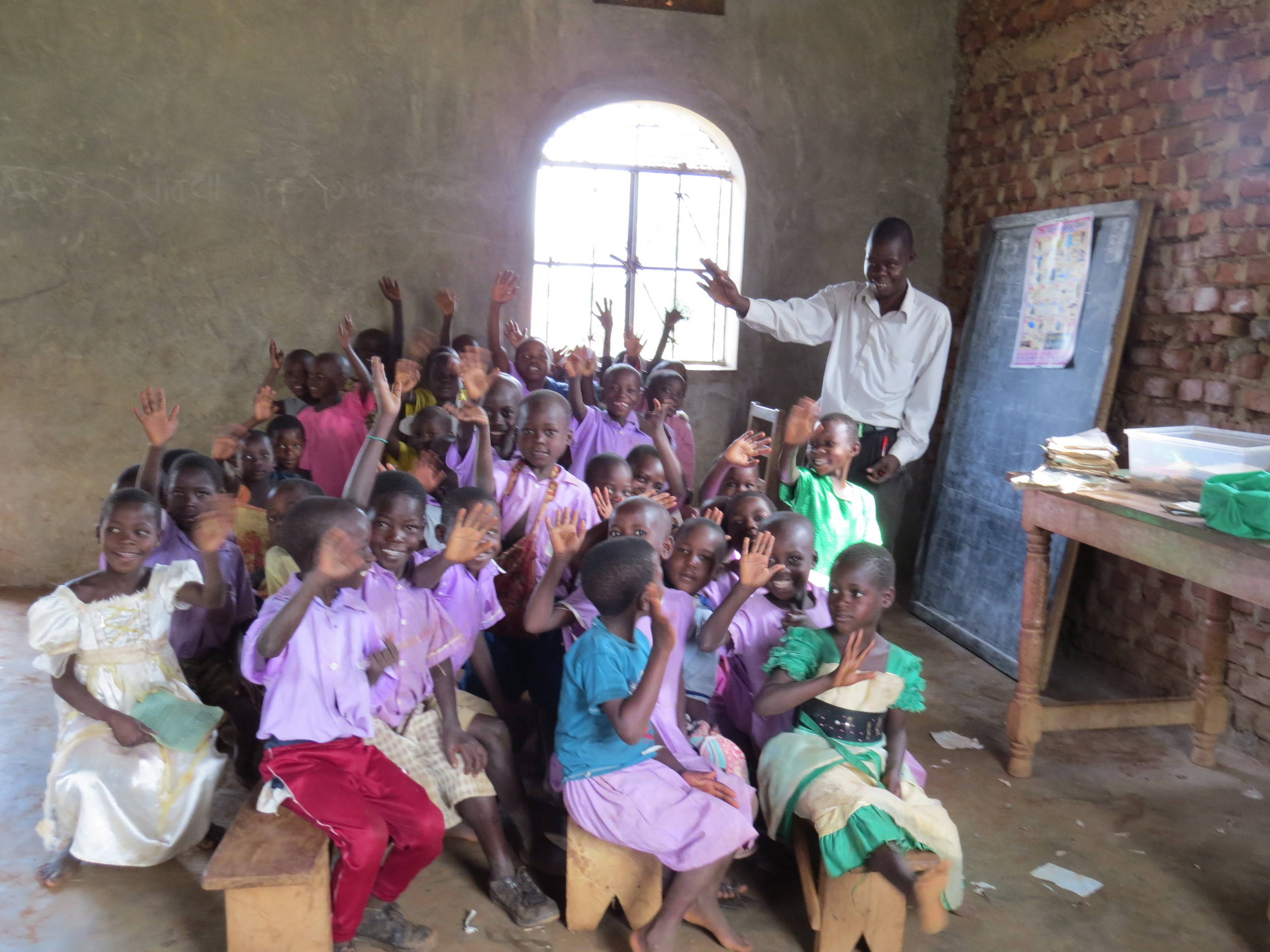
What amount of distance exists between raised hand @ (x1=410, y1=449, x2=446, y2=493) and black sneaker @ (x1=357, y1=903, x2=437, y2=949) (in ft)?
4.56

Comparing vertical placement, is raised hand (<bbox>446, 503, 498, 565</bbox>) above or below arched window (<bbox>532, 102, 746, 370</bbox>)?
below

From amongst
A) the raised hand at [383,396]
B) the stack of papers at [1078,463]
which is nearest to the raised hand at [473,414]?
the raised hand at [383,396]

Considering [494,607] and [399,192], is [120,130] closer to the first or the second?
[399,192]

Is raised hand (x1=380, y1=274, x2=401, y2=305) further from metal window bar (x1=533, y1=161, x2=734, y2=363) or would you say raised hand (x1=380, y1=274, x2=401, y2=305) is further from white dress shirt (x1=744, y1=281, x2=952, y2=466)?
white dress shirt (x1=744, y1=281, x2=952, y2=466)

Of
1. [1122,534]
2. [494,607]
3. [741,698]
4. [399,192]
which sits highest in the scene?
[399,192]

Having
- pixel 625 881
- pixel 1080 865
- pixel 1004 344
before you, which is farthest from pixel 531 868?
pixel 1004 344

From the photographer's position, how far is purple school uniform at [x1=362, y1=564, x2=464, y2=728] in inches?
93.8

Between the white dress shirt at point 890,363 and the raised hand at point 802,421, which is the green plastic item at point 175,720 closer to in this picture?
the raised hand at point 802,421

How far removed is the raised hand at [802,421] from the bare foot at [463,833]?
5.19 feet

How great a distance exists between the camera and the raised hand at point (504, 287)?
4.83 metres

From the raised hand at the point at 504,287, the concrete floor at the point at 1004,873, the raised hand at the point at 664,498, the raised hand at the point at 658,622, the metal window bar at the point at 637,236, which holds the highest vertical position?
the metal window bar at the point at 637,236

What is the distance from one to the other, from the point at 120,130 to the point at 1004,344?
4.46 m

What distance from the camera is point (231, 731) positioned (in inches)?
114

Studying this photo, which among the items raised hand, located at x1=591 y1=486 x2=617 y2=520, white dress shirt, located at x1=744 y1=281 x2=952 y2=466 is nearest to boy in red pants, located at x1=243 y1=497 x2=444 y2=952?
raised hand, located at x1=591 y1=486 x2=617 y2=520
